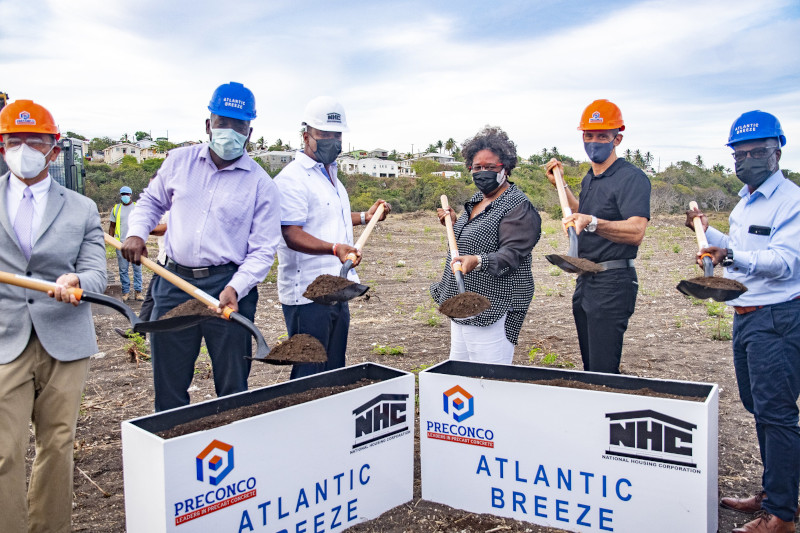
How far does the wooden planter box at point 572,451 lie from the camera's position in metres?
2.87

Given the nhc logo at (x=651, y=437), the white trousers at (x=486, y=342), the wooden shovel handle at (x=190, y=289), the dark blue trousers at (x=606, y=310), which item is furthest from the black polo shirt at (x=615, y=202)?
the wooden shovel handle at (x=190, y=289)

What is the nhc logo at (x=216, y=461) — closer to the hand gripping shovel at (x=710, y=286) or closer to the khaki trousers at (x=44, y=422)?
the khaki trousers at (x=44, y=422)

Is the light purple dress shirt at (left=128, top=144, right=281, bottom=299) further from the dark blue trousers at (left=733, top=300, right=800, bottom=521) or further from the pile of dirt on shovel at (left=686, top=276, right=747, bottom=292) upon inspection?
the dark blue trousers at (left=733, top=300, right=800, bottom=521)

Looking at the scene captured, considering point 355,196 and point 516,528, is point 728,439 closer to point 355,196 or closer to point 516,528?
point 516,528

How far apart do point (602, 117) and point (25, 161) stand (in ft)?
10.3

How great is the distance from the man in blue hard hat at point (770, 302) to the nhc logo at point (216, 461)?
2.47 meters

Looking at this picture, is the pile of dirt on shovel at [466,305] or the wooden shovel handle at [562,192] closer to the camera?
the pile of dirt on shovel at [466,305]

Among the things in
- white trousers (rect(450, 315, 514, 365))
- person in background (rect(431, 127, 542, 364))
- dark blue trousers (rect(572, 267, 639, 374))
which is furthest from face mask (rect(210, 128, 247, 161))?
dark blue trousers (rect(572, 267, 639, 374))

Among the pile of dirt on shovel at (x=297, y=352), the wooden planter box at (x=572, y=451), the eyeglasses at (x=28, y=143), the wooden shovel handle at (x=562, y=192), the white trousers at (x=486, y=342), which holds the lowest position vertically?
the wooden planter box at (x=572, y=451)

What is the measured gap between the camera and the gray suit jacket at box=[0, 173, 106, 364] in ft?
9.23

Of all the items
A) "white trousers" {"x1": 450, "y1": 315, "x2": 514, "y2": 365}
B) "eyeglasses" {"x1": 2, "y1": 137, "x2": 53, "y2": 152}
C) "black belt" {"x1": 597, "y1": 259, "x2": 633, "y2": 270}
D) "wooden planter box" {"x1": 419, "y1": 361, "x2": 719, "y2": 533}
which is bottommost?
"wooden planter box" {"x1": 419, "y1": 361, "x2": 719, "y2": 533}

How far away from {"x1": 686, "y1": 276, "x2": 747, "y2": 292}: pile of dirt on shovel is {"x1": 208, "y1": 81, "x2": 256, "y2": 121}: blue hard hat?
8.37 feet

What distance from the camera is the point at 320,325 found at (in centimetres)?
382

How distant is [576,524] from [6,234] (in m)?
3.06
